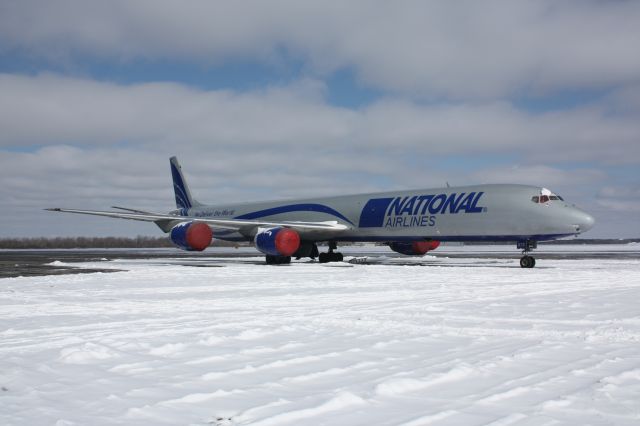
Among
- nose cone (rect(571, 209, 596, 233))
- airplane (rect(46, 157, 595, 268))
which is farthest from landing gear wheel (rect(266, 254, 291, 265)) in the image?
nose cone (rect(571, 209, 596, 233))

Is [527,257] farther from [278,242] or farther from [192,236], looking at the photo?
[192,236]

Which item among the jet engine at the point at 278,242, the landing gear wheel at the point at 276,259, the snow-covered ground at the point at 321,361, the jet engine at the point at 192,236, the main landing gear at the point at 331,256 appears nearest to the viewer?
the snow-covered ground at the point at 321,361

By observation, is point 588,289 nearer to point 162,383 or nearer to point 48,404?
point 162,383

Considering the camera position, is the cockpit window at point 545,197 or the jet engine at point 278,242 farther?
the jet engine at point 278,242

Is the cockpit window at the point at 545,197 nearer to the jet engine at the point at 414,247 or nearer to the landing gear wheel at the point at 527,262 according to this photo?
the landing gear wheel at the point at 527,262

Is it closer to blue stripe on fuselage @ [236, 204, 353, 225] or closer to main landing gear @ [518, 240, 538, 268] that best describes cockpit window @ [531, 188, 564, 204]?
main landing gear @ [518, 240, 538, 268]

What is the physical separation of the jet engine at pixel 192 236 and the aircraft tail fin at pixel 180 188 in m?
12.7

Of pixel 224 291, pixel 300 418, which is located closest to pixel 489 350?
pixel 300 418

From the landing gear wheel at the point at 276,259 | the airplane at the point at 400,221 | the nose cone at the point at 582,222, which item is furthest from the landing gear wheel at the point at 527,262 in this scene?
the landing gear wheel at the point at 276,259

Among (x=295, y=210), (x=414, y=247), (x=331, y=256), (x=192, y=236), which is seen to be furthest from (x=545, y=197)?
(x=192, y=236)

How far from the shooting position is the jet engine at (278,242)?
26.2 metres

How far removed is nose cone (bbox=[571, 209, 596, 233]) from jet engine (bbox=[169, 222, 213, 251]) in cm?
1623

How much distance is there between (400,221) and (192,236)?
9844mm

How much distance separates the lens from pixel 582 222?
70.1ft
